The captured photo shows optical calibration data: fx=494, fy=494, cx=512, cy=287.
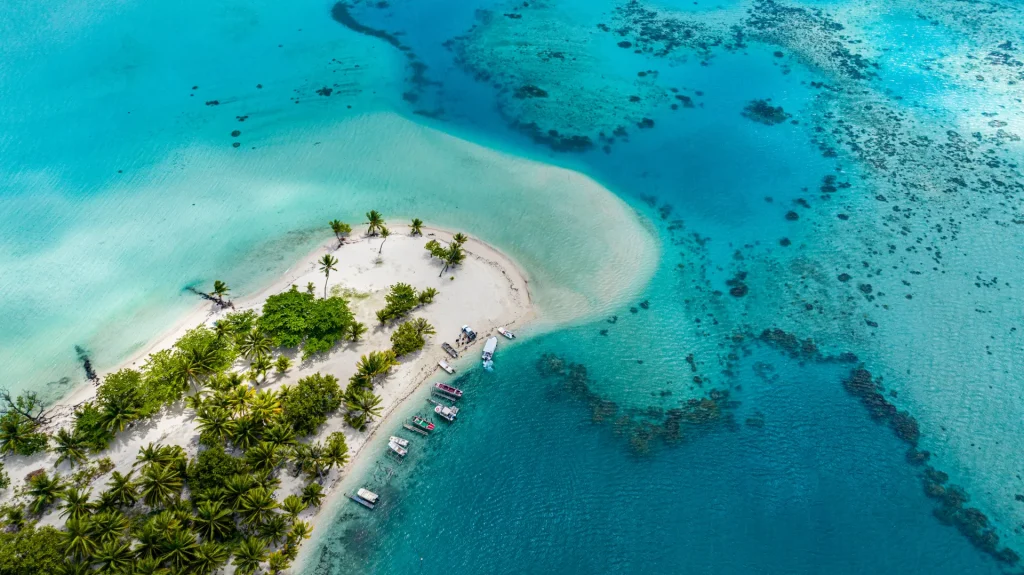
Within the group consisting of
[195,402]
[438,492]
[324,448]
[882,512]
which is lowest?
[882,512]

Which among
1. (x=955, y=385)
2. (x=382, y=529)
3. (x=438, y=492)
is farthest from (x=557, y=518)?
(x=955, y=385)

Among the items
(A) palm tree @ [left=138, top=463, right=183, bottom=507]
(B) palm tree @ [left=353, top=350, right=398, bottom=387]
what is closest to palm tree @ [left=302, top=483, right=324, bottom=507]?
(A) palm tree @ [left=138, top=463, right=183, bottom=507]

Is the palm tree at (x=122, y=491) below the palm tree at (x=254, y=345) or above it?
below

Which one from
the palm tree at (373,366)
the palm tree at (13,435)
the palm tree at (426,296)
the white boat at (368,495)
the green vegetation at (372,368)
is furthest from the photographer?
the palm tree at (426,296)

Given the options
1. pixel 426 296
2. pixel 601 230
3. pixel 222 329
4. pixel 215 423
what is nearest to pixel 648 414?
pixel 601 230

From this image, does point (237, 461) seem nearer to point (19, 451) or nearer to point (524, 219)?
point (19, 451)

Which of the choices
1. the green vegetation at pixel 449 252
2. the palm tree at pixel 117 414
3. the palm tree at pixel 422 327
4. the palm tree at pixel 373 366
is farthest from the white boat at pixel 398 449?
the palm tree at pixel 117 414

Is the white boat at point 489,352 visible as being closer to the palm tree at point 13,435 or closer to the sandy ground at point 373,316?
the sandy ground at point 373,316
